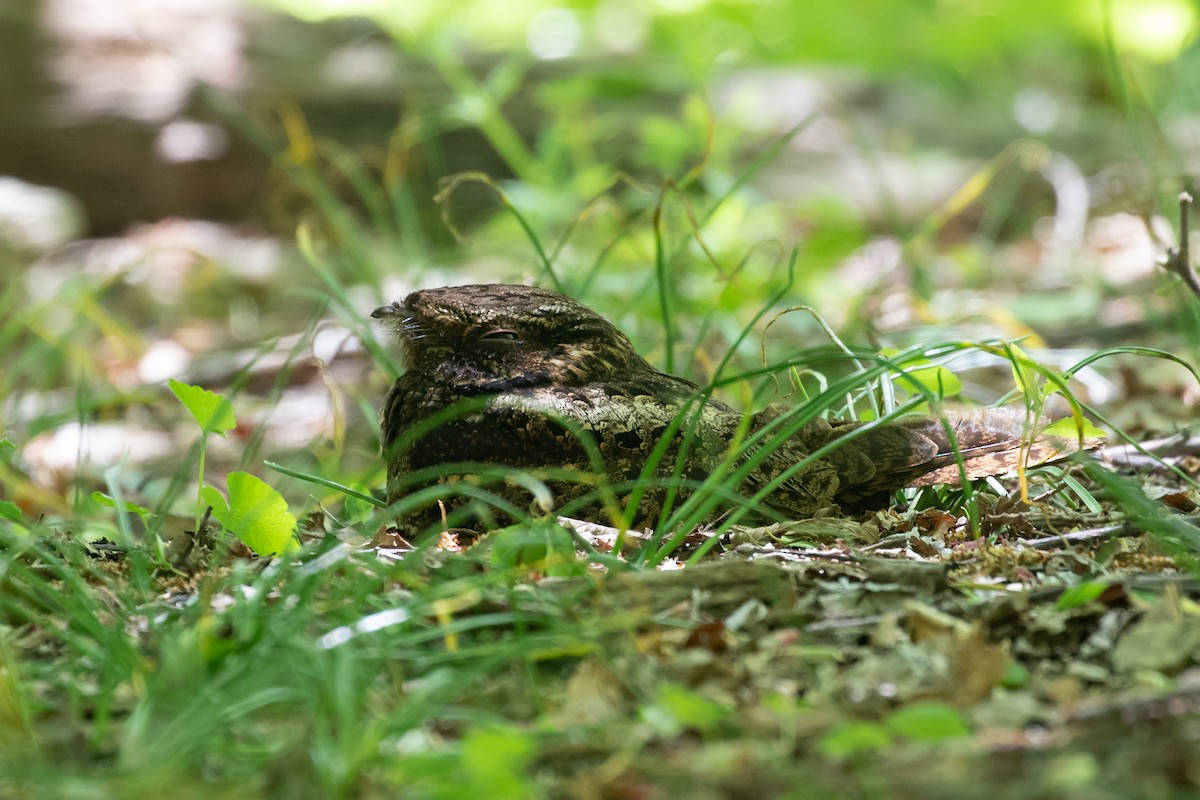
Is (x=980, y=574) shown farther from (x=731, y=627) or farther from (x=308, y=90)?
(x=308, y=90)

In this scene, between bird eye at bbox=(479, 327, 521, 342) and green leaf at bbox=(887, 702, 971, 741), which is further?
bird eye at bbox=(479, 327, 521, 342)

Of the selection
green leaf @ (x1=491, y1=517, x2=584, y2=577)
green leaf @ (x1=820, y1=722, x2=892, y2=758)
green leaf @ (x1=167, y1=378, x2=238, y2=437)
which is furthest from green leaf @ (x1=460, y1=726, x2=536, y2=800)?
green leaf @ (x1=167, y1=378, x2=238, y2=437)

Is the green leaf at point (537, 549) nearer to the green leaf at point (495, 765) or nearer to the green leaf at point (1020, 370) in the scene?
the green leaf at point (495, 765)

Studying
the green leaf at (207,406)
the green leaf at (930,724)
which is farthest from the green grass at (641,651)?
the green leaf at (207,406)

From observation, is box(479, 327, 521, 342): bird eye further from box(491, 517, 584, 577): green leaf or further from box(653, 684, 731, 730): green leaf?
box(653, 684, 731, 730): green leaf

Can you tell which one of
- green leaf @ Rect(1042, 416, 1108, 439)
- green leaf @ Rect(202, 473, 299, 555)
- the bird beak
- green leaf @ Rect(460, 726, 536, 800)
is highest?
the bird beak

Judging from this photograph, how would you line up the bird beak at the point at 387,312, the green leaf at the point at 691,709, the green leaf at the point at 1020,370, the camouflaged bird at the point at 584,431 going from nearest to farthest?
the green leaf at the point at 691,709 < the green leaf at the point at 1020,370 < the camouflaged bird at the point at 584,431 < the bird beak at the point at 387,312

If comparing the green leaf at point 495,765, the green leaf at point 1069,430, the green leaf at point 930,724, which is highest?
the green leaf at point 495,765

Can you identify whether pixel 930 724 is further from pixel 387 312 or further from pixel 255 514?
pixel 387 312

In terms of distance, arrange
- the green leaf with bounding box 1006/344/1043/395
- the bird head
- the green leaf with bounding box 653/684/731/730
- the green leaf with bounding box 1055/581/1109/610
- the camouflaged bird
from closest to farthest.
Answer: the green leaf with bounding box 653/684/731/730 → the green leaf with bounding box 1055/581/1109/610 → the green leaf with bounding box 1006/344/1043/395 → the camouflaged bird → the bird head
